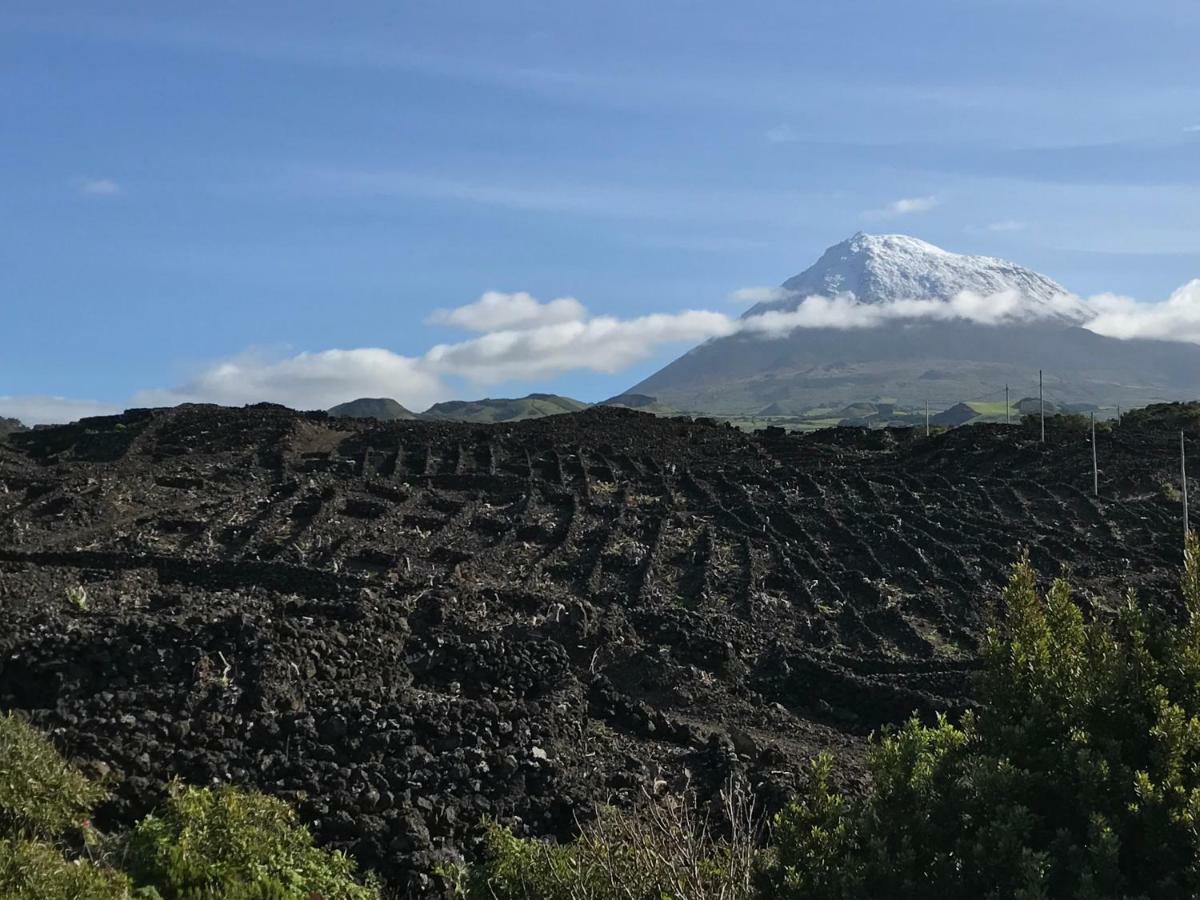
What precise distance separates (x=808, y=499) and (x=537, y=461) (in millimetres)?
6831

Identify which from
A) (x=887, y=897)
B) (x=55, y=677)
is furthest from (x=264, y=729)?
(x=887, y=897)

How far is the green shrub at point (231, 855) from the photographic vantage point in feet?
26.0

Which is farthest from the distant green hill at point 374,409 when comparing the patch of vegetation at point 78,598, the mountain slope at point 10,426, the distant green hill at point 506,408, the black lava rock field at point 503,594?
the patch of vegetation at point 78,598

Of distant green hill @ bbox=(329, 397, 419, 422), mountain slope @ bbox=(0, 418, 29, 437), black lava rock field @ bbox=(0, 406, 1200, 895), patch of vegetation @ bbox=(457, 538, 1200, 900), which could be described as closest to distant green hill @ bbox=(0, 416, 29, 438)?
mountain slope @ bbox=(0, 418, 29, 437)

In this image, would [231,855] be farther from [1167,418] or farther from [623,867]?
[1167,418]

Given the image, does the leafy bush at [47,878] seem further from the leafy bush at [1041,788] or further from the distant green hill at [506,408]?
the distant green hill at [506,408]

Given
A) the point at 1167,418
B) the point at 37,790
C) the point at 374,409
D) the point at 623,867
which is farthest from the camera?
the point at 374,409

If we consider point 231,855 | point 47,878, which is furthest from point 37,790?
point 47,878

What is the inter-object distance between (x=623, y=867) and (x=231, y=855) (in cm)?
248

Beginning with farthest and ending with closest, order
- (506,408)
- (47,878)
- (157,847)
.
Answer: (506,408), (157,847), (47,878)

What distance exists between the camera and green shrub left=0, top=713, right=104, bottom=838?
27.9 ft

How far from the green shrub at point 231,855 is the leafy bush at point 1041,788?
3.23 metres

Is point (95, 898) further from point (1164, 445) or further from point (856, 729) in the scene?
point (1164, 445)

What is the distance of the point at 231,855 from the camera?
8141 millimetres
